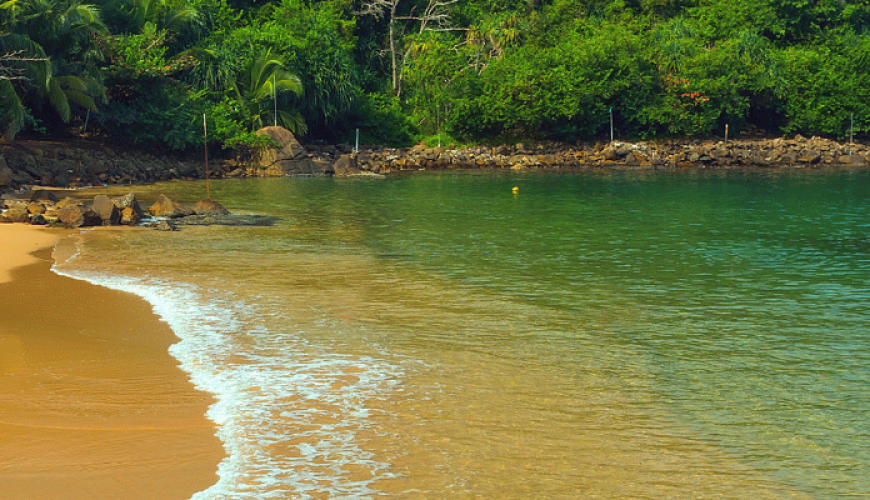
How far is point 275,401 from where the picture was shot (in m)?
6.41

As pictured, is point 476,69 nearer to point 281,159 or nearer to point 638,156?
point 638,156

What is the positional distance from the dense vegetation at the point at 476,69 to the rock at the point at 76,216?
57.2 ft

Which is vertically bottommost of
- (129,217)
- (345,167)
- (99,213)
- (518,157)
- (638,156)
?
(129,217)

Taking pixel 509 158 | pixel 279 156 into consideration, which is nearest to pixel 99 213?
pixel 279 156

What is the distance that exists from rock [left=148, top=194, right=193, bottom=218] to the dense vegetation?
15610mm

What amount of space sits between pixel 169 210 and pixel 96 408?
14542 millimetres

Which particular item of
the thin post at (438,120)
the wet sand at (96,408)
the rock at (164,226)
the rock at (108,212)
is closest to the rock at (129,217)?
the rock at (108,212)

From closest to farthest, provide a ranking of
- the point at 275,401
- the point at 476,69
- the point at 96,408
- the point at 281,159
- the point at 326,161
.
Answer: the point at 96,408, the point at 275,401, the point at 281,159, the point at 326,161, the point at 476,69

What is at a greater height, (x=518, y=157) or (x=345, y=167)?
(x=518, y=157)

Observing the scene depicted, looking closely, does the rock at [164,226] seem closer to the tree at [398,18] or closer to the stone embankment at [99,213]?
the stone embankment at [99,213]

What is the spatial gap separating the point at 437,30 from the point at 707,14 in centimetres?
1699

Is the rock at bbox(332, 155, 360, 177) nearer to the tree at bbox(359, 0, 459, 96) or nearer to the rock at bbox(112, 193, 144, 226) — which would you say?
the tree at bbox(359, 0, 459, 96)

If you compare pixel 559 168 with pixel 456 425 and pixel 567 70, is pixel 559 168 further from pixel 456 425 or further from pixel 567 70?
pixel 456 425

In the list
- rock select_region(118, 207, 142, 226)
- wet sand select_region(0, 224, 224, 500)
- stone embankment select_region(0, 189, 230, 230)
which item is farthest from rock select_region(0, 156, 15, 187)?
wet sand select_region(0, 224, 224, 500)
